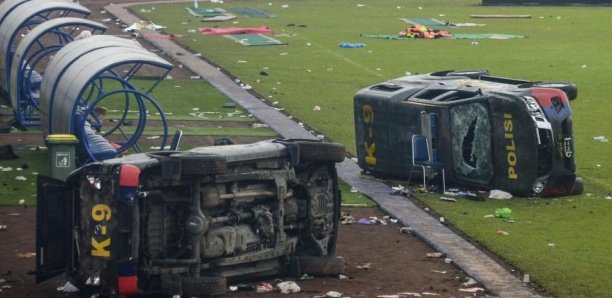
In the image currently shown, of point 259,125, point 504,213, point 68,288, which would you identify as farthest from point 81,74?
point 68,288

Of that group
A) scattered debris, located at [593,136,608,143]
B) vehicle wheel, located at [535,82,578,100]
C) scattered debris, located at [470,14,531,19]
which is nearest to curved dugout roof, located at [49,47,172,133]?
vehicle wheel, located at [535,82,578,100]

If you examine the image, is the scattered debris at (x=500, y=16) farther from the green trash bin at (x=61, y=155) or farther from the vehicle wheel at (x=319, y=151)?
the vehicle wheel at (x=319, y=151)

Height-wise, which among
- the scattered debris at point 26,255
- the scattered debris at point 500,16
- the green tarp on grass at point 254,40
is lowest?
the scattered debris at point 26,255

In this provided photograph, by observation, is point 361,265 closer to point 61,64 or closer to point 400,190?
point 400,190

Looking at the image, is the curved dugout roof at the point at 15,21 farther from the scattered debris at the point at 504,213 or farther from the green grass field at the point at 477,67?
the scattered debris at the point at 504,213

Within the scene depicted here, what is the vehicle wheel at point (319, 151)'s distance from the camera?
15922 mm

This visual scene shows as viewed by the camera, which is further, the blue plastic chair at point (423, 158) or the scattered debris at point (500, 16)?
the scattered debris at point (500, 16)

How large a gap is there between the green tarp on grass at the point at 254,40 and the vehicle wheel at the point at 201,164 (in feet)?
108

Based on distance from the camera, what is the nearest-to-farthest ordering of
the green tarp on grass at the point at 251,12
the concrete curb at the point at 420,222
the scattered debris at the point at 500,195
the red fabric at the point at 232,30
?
the concrete curb at the point at 420,222 → the scattered debris at the point at 500,195 → the red fabric at the point at 232,30 → the green tarp on grass at the point at 251,12

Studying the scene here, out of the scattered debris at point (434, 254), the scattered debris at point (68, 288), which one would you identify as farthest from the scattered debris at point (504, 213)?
the scattered debris at point (68, 288)

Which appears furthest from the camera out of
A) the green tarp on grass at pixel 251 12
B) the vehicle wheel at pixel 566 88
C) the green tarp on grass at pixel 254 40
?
the green tarp on grass at pixel 251 12

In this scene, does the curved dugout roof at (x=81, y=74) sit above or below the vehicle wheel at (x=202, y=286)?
above

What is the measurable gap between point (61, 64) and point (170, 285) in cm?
1123

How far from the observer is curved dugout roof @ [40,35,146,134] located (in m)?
24.6
